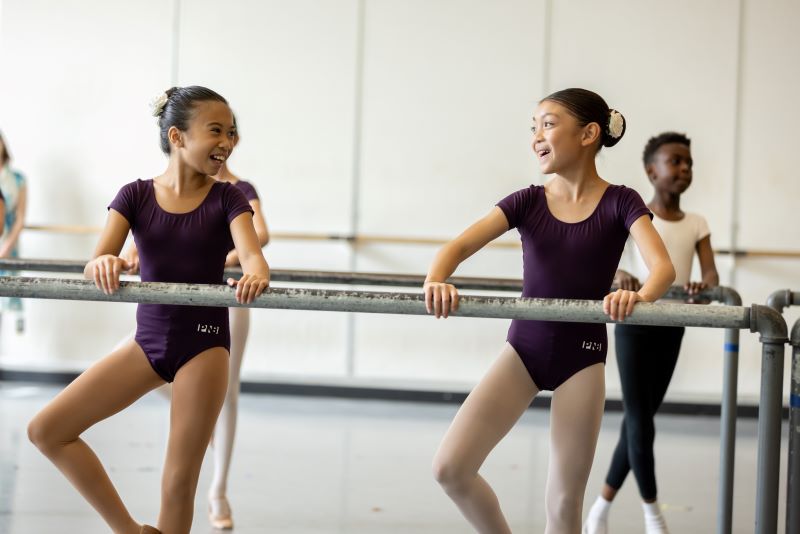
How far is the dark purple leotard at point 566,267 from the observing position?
2.37 metres

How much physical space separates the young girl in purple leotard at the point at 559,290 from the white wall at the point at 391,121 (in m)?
3.93

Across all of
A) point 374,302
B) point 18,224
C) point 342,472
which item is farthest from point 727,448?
point 18,224

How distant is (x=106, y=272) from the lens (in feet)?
7.02

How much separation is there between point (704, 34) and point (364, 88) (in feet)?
7.38

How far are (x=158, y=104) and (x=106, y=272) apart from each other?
631 mm

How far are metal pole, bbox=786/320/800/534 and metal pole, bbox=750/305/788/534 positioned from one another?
2 cm

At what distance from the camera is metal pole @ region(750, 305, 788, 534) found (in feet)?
6.31

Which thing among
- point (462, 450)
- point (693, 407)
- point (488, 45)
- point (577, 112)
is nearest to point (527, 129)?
point (488, 45)

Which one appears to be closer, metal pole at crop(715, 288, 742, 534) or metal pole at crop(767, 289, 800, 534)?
metal pole at crop(767, 289, 800, 534)

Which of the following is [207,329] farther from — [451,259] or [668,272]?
[668,272]

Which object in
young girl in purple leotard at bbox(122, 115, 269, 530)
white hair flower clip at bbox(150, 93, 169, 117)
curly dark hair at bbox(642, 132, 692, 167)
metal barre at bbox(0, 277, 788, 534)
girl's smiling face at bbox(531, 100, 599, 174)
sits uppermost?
curly dark hair at bbox(642, 132, 692, 167)

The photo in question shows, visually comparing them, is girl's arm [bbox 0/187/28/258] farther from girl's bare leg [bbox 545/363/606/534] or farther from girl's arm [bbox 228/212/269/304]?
girl's bare leg [bbox 545/363/606/534]

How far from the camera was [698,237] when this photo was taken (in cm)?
367

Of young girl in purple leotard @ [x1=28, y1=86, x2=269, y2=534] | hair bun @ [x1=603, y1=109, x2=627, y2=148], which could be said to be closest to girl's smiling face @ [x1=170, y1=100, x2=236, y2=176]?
young girl in purple leotard @ [x1=28, y1=86, x2=269, y2=534]
